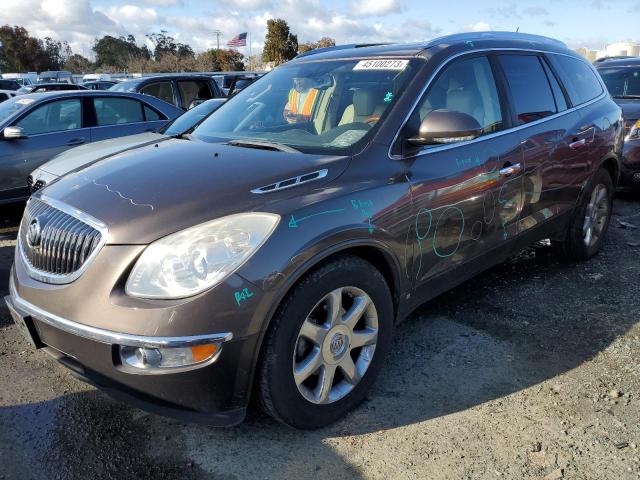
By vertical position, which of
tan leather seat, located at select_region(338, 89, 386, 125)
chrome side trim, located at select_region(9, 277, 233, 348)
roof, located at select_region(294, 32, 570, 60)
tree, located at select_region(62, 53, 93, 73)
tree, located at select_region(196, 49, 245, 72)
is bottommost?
chrome side trim, located at select_region(9, 277, 233, 348)

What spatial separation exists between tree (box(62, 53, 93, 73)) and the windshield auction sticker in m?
71.1

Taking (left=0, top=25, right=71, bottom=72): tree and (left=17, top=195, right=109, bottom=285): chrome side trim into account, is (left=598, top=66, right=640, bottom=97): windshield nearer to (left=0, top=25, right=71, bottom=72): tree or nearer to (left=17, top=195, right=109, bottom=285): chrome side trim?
(left=17, top=195, right=109, bottom=285): chrome side trim

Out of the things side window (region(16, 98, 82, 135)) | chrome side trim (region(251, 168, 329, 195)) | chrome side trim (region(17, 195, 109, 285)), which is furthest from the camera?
side window (region(16, 98, 82, 135))

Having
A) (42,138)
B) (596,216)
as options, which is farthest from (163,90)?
(596,216)

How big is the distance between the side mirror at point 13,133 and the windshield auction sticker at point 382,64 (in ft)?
14.7

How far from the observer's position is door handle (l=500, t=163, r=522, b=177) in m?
3.39

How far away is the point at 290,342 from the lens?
2.29 meters

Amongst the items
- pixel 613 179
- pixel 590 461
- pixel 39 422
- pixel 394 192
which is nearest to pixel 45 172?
pixel 39 422

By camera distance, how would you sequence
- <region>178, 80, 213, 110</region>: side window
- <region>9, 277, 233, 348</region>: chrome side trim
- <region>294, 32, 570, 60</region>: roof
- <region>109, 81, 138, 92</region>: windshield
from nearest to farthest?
<region>9, 277, 233, 348</region>: chrome side trim
<region>294, 32, 570, 60</region>: roof
<region>109, 81, 138, 92</region>: windshield
<region>178, 80, 213, 110</region>: side window

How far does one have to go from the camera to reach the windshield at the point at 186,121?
4.64 m

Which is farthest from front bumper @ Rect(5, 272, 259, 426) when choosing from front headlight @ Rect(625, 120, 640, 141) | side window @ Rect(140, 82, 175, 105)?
side window @ Rect(140, 82, 175, 105)

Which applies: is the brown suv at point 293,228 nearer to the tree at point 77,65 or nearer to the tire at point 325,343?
the tire at point 325,343

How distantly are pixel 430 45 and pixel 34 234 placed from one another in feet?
7.87

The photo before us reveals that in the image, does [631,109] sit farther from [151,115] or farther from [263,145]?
[151,115]
